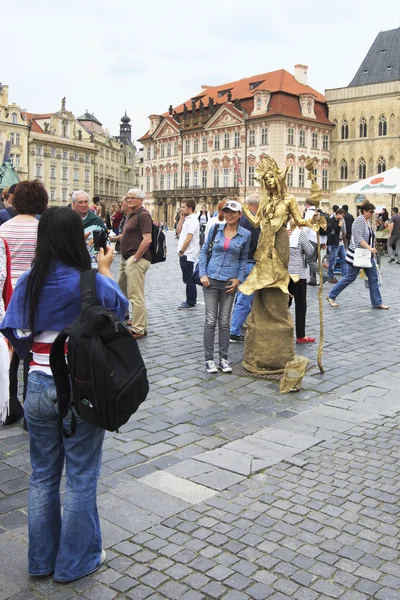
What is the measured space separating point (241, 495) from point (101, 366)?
1.65 meters

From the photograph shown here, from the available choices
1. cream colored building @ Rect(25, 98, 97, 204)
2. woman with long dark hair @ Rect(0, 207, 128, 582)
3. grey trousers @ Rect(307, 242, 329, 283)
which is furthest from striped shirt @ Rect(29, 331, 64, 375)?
cream colored building @ Rect(25, 98, 97, 204)

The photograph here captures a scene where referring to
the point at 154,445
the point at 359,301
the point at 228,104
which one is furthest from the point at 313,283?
the point at 228,104

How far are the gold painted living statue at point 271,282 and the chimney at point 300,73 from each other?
202ft

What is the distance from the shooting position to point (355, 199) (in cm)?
5900

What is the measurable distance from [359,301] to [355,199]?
4867cm

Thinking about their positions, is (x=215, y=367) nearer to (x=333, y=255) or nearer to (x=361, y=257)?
(x=361, y=257)

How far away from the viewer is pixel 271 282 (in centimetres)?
686

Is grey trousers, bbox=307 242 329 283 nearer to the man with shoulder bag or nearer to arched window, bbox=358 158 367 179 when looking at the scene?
the man with shoulder bag

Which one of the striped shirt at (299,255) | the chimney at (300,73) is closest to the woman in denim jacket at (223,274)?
the striped shirt at (299,255)

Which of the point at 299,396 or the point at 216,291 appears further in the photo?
the point at 216,291

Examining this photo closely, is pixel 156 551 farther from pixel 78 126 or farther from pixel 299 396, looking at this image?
pixel 78 126

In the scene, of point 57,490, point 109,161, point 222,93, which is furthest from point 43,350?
point 109,161

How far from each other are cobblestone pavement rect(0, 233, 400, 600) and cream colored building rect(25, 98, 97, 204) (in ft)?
262

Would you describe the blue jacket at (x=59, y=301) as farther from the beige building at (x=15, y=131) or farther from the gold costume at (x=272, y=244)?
the beige building at (x=15, y=131)
